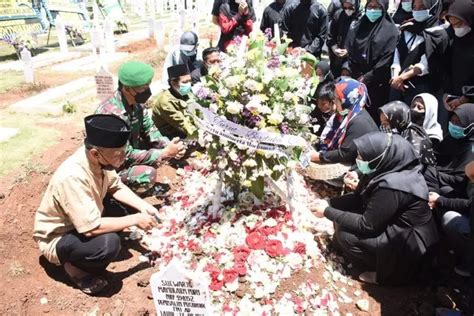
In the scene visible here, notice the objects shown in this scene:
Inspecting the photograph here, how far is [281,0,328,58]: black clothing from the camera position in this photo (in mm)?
6750

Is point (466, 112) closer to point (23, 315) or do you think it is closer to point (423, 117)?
point (423, 117)

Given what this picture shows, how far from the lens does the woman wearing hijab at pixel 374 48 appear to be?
5.54 meters

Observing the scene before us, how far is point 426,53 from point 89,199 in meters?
4.19

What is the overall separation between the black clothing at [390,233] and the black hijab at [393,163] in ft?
0.17

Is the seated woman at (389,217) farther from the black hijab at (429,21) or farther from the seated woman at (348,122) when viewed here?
the black hijab at (429,21)

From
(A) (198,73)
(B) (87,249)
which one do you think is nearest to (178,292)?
(B) (87,249)

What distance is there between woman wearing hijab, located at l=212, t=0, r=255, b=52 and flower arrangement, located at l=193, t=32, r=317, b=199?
3767 millimetres

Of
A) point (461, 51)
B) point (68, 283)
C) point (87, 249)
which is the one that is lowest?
point (68, 283)

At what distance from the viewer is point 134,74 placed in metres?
4.29

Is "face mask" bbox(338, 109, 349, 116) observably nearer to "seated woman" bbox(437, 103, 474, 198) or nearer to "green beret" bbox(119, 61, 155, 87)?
"seated woman" bbox(437, 103, 474, 198)

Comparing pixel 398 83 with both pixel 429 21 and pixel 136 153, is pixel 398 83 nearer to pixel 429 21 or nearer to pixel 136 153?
pixel 429 21

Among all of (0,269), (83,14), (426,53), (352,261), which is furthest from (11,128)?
(83,14)

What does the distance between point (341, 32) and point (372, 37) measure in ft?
3.68

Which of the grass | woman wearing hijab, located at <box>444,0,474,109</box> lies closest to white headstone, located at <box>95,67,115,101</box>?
the grass
